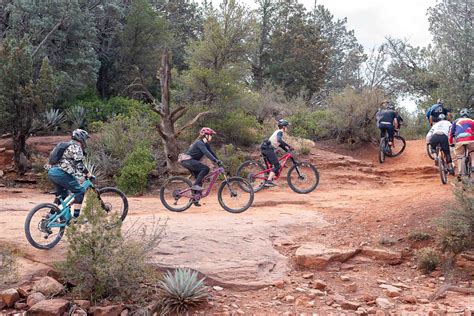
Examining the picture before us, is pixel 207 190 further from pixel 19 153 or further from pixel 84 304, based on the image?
pixel 19 153

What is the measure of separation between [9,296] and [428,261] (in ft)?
19.7

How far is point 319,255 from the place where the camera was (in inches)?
300

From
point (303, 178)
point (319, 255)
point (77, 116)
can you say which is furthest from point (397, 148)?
point (77, 116)

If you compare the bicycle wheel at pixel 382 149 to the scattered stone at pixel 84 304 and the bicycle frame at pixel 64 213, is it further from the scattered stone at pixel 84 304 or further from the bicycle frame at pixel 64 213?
the scattered stone at pixel 84 304

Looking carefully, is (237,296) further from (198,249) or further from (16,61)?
(16,61)

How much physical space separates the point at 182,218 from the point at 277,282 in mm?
3071

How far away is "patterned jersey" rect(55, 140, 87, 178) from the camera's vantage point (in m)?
7.32

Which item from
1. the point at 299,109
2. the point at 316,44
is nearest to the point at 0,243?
the point at 299,109

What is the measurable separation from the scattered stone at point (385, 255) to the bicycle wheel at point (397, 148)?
31.8 ft

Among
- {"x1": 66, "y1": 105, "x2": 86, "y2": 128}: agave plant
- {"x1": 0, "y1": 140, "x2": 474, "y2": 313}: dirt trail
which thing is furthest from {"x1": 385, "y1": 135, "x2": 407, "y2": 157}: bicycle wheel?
{"x1": 66, "y1": 105, "x2": 86, "y2": 128}: agave plant

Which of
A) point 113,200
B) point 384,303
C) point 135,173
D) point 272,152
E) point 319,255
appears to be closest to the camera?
point 384,303

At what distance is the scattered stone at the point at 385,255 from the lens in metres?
7.85

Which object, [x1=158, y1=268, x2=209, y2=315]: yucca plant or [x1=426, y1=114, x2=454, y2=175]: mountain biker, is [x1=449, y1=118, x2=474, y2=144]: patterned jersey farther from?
[x1=158, y1=268, x2=209, y2=315]: yucca plant

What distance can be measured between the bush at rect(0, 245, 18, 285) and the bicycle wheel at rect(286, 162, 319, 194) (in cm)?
738
